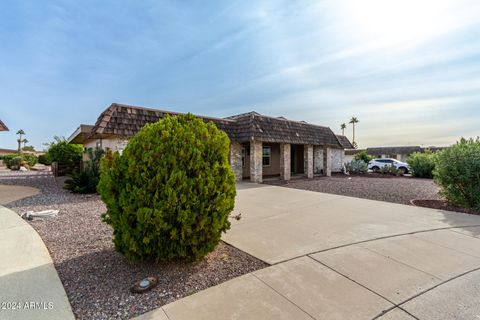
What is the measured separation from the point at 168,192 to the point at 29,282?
6.76ft

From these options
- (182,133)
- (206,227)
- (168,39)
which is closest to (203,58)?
(168,39)

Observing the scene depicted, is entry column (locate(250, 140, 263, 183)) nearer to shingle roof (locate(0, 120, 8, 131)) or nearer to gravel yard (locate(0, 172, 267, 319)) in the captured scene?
gravel yard (locate(0, 172, 267, 319))

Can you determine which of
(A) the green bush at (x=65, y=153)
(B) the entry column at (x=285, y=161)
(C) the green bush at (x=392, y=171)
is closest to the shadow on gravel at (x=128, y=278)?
(B) the entry column at (x=285, y=161)

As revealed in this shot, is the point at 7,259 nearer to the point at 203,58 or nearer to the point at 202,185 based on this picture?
the point at 202,185

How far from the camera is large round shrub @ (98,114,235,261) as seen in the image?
2.79 metres

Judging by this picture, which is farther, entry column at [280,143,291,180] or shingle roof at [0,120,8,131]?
entry column at [280,143,291,180]

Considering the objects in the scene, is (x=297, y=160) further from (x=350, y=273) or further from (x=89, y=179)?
(x=350, y=273)

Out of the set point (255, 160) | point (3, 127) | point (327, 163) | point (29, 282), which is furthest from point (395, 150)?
point (3, 127)

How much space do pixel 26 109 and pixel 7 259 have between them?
49.2 feet

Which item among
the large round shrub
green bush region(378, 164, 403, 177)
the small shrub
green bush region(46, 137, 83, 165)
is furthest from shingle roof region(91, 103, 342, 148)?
green bush region(46, 137, 83, 165)

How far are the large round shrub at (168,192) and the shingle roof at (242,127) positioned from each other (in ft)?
22.4

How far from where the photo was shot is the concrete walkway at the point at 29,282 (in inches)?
88.6

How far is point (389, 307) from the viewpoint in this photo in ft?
7.60

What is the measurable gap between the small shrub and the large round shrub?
20.2 meters
